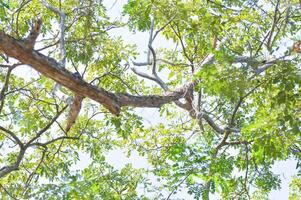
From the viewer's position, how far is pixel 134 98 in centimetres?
525

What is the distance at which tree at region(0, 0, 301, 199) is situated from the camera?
4793 mm

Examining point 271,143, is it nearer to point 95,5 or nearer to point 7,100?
point 95,5

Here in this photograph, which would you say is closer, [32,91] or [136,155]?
[32,91]

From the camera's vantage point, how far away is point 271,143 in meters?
3.62

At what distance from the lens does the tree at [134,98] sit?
15.7 feet

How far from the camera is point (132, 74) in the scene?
271 inches

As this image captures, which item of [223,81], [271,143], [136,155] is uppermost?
[136,155]

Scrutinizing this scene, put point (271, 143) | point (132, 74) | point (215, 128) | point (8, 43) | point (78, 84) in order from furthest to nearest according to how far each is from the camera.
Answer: point (132, 74), point (215, 128), point (78, 84), point (8, 43), point (271, 143)

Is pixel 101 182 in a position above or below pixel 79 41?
below

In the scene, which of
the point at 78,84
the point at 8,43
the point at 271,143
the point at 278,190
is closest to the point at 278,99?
the point at 271,143

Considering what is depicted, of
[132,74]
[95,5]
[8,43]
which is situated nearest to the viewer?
[8,43]

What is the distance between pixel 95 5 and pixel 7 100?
1942mm

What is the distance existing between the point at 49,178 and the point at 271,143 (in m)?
3.69

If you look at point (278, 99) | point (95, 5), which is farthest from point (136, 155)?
point (278, 99)
